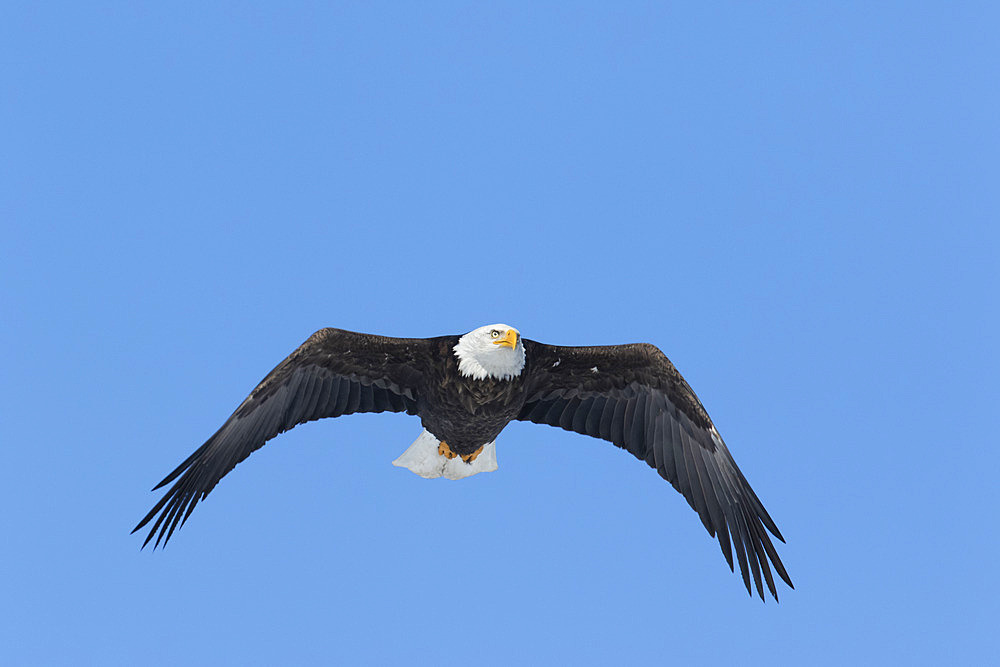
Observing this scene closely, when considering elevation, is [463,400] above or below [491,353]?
below

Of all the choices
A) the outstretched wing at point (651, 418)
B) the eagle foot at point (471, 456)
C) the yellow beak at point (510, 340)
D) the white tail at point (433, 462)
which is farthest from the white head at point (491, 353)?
the white tail at point (433, 462)

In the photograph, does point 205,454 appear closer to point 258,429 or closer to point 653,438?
point 258,429

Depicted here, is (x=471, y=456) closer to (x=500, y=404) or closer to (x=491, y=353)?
(x=500, y=404)

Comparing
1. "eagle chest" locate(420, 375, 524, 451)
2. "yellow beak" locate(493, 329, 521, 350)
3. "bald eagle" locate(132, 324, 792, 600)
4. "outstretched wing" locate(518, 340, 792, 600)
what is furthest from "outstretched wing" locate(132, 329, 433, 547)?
"outstretched wing" locate(518, 340, 792, 600)

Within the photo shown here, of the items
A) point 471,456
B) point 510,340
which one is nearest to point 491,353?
point 510,340

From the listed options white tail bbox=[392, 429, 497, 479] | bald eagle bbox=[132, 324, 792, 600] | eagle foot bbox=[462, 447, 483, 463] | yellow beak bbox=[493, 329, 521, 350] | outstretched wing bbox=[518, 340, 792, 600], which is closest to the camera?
yellow beak bbox=[493, 329, 521, 350]

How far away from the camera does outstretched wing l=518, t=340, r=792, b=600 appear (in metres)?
6.52

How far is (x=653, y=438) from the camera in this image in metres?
6.88

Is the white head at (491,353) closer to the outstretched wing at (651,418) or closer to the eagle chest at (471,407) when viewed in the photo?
the eagle chest at (471,407)

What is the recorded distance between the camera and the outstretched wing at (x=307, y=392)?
6262mm

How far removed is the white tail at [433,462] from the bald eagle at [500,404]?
0.29 m

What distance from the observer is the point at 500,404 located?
630cm

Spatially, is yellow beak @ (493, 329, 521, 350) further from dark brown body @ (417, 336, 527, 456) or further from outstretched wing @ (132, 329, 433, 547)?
outstretched wing @ (132, 329, 433, 547)

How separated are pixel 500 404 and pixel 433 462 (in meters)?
1.44
